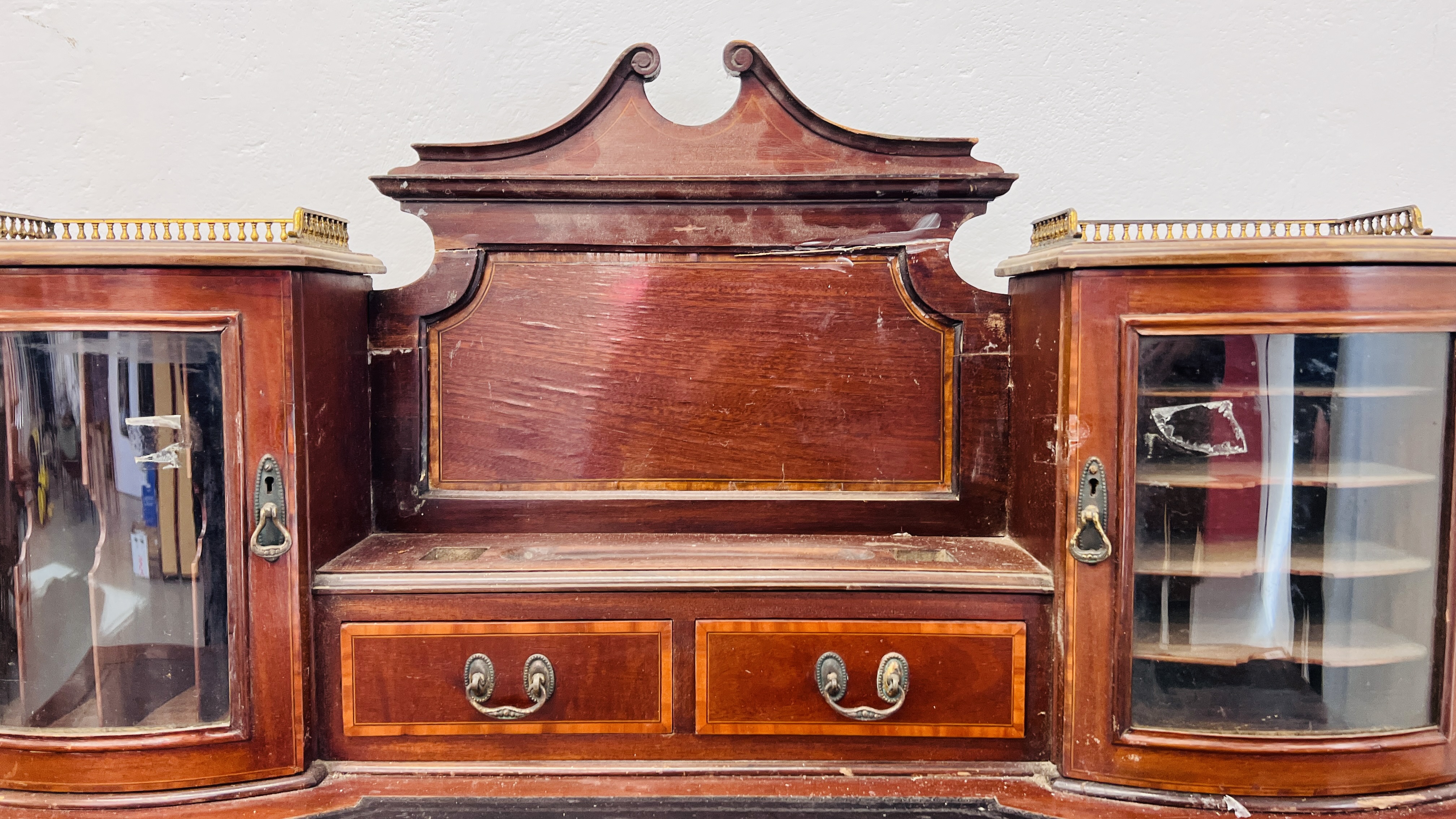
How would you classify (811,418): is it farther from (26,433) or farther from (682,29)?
(26,433)

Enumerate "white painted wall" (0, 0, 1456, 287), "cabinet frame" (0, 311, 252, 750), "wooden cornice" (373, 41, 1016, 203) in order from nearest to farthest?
"cabinet frame" (0, 311, 252, 750)
"wooden cornice" (373, 41, 1016, 203)
"white painted wall" (0, 0, 1456, 287)

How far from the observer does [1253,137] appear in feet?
5.27

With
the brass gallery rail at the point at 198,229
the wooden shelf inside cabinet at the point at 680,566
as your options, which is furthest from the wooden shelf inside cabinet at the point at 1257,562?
the brass gallery rail at the point at 198,229

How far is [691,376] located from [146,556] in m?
0.98

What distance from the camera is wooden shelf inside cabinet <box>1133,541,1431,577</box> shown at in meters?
1.11

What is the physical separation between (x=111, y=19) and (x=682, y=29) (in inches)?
51.7

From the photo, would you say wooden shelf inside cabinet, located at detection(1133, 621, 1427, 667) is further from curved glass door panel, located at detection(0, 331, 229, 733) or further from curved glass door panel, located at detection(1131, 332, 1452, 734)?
curved glass door panel, located at detection(0, 331, 229, 733)

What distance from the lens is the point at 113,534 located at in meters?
1.12

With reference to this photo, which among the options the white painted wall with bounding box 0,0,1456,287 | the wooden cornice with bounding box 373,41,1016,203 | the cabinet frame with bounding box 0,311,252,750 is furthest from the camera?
the white painted wall with bounding box 0,0,1456,287

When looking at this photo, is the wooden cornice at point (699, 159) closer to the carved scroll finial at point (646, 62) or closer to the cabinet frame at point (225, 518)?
the carved scroll finial at point (646, 62)

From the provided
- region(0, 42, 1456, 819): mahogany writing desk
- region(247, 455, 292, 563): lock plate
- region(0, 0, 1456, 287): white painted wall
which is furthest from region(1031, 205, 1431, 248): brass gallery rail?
region(247, 455, 292, 563): lock plate

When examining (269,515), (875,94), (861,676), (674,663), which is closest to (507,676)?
(674,663)

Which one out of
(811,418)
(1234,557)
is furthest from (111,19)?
(1234,557)

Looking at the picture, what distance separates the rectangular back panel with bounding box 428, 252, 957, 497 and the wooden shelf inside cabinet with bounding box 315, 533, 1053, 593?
0.46ft
